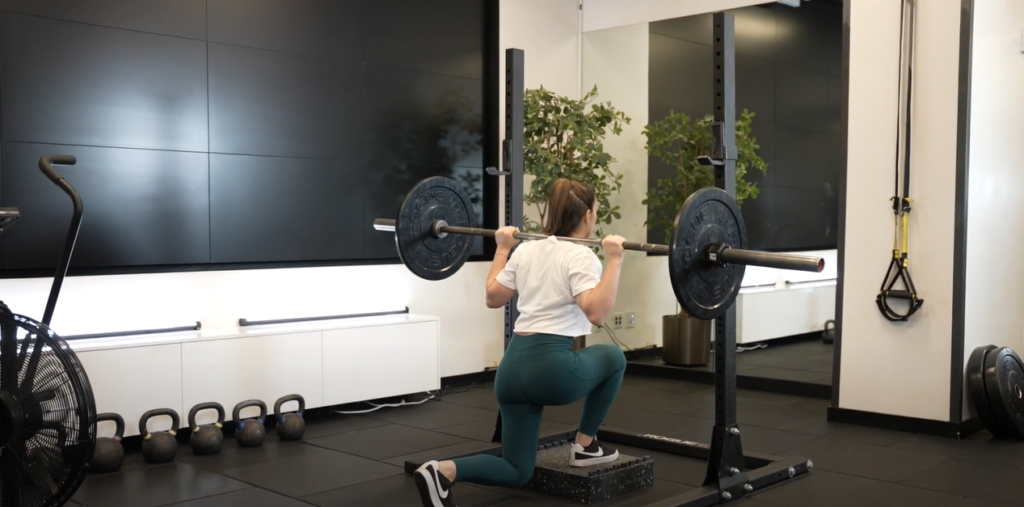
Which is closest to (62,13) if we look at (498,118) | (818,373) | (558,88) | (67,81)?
(67,81)

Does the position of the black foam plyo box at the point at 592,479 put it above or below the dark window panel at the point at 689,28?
below

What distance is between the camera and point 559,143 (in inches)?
247

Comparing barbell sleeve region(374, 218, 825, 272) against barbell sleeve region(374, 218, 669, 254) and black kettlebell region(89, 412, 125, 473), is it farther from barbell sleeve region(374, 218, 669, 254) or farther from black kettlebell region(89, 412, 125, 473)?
black kettlebell region(89, 412, 125, 473)

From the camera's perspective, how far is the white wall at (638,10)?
254 inches

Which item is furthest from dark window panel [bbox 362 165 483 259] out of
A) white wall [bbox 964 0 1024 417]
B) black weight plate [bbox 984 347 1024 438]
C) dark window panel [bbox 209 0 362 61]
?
black weight plate [bbox 984 347 1024 438]

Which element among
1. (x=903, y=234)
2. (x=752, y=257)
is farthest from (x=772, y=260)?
(x=903, y=234)

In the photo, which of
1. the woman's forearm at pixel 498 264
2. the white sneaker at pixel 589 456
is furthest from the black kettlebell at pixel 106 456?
the white sneaker at pixel 589 456

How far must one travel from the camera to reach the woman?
10.2 ft

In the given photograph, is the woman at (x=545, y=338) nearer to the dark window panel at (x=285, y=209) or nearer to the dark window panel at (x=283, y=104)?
the dark window panel at (x=285, y=209)

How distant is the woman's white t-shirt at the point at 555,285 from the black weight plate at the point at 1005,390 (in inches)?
103

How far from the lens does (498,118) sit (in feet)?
21.2

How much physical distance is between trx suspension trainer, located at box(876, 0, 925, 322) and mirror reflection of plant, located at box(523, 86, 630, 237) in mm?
1998

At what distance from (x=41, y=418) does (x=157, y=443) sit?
1.34 metres

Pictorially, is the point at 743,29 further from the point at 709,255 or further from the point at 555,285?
the point at 555,285
